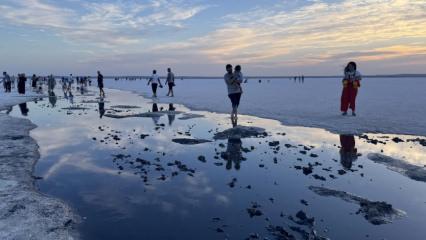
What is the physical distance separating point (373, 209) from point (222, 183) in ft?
10.2

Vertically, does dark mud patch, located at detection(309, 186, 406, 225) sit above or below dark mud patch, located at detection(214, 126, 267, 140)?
below

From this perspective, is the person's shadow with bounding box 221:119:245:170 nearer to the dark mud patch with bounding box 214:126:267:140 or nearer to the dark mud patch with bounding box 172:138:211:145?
the dark mud patch with bounding box 214:126:267:140

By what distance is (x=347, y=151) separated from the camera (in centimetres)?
1237

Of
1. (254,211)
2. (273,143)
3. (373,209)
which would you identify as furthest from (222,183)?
(273,143)

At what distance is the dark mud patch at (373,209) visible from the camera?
6.79 metres

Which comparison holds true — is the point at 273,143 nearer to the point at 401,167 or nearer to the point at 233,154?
the point at 233,154

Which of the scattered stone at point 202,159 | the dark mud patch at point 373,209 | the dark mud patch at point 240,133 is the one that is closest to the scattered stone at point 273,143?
the dark mud patch at point 240,133

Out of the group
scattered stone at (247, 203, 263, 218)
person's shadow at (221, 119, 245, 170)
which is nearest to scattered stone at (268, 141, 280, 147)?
person's shadow at (221, 119, 245, 170)

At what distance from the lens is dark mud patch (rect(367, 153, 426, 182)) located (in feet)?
31.6

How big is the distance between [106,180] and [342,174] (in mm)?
5405

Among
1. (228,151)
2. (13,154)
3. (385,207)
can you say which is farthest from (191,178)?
(13,154)

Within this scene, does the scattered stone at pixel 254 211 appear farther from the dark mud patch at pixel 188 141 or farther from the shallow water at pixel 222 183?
the dark mud patch at pixel 188 141

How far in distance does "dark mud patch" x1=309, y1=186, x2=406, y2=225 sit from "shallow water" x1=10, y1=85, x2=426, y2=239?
0.46ft

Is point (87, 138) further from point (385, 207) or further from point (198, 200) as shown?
point (385, 207)
